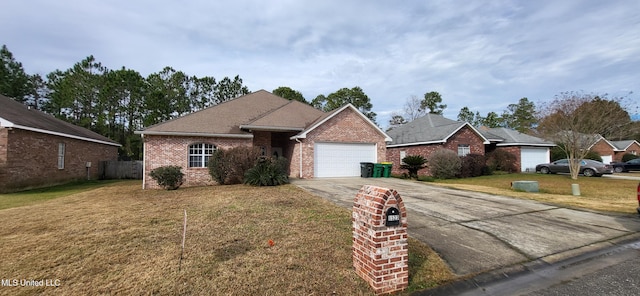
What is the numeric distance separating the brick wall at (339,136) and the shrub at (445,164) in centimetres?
374

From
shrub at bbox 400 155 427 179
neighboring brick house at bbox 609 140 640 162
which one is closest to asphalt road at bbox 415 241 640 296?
shrub at bbox 400 155 427 179

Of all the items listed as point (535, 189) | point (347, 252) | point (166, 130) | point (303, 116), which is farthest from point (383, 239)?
point (303, 116)

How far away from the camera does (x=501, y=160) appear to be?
77.1 ft

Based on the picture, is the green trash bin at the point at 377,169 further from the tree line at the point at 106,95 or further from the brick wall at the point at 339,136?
the tree line at the point at 106,95

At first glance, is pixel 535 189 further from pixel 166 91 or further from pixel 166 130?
pixel 166 91

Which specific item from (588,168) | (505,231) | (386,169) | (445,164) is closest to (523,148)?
(588,168)

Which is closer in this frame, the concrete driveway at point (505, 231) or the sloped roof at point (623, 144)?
the concrete driveway at point (505, 231)

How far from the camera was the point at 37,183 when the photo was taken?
1443cm

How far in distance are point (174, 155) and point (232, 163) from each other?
309 cm

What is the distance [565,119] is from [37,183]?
102 feet

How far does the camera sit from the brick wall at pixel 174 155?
1370 centimetres

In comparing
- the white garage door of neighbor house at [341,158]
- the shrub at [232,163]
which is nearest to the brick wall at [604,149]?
the white garage door of neighbor house at [341,158]

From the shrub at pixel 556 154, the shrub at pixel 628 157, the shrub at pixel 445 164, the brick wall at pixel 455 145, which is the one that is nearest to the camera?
the shrub at pixel 445 164

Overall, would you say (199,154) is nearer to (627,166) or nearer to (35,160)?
(35,160)
